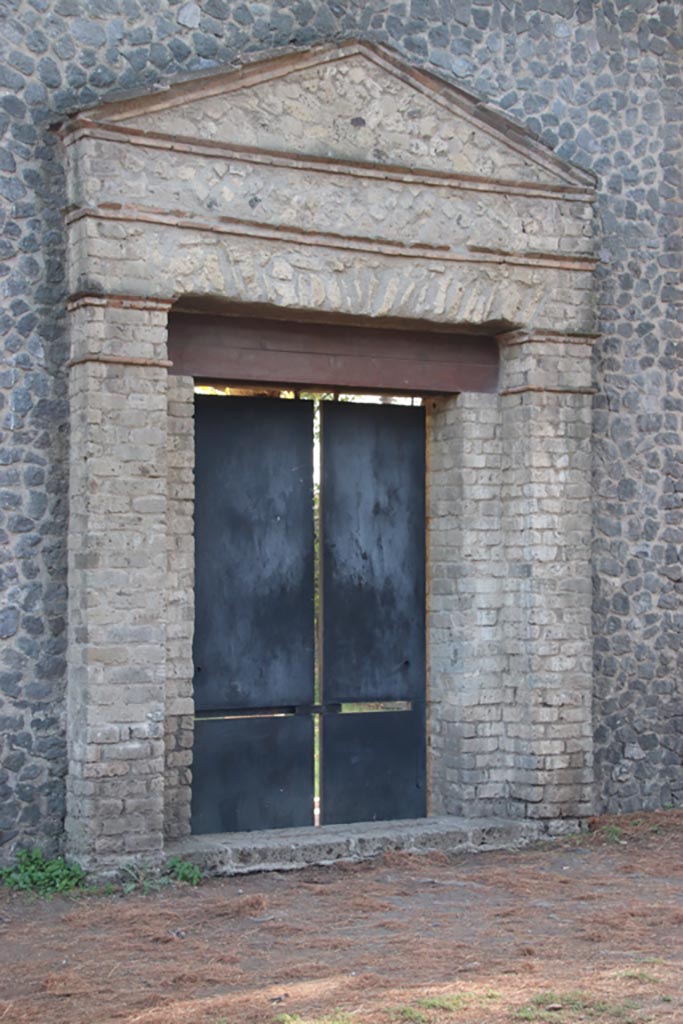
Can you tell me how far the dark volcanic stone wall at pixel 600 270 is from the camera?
27.1 ft

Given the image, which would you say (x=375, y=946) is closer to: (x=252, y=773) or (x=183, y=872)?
(x=183, y=872)

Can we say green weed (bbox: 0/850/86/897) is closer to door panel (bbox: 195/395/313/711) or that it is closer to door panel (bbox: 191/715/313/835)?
door panel (bbox: 191/715/313/835)

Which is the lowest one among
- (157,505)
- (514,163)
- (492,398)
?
(157,505)

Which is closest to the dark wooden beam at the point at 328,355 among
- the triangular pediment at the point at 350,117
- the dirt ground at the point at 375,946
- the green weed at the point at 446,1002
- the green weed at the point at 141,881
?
the triangular pediment at the point at 350,117

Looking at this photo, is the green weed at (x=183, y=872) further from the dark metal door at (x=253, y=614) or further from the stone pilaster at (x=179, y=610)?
the dark metal door at (x=253, y=614)

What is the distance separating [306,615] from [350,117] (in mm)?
3220

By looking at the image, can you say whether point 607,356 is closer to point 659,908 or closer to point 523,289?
point 523,289

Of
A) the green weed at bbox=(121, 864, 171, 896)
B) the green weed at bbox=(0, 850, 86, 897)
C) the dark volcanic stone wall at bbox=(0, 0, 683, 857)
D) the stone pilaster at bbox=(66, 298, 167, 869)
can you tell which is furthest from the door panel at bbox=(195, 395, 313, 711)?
the green weed at bbox=(0, 850, 86, 897)

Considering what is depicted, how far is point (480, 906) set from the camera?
779cm

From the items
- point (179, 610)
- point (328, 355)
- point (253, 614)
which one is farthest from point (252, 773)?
point (328, 355)

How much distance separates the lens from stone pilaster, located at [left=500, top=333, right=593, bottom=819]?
9438mm

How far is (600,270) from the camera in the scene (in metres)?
10.1

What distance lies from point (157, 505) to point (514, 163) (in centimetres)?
338

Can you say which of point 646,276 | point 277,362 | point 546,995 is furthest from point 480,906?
point 646,276
